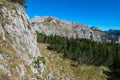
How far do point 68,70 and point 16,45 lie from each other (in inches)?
1825

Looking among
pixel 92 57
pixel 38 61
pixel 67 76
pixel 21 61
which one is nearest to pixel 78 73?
pixel 67 76

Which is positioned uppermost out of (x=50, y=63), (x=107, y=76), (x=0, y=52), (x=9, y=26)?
(x=9, y=26)

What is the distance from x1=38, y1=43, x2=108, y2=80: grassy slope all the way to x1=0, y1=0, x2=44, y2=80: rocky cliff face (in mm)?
15460

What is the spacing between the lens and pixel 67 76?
12194 centimetres

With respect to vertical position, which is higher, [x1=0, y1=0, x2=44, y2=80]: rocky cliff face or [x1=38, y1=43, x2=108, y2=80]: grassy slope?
[x1=0, y1=0, x2=44, y2=80]: rocky cliff face

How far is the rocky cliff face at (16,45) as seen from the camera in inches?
3174

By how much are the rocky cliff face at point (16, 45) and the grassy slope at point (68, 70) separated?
15460 mm

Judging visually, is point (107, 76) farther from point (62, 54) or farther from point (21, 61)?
point (21, 61)

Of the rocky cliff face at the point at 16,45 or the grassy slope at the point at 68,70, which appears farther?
the grassy slope at the point at 68,70

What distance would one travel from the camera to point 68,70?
131 meters

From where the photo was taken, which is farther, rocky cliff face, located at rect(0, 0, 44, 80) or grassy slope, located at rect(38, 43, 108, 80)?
grassy slope, located at rect(38, 43, 108, 80)

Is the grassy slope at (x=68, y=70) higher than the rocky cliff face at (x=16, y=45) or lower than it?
lower

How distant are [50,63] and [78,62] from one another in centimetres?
2635

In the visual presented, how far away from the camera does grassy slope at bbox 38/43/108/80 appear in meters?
121
